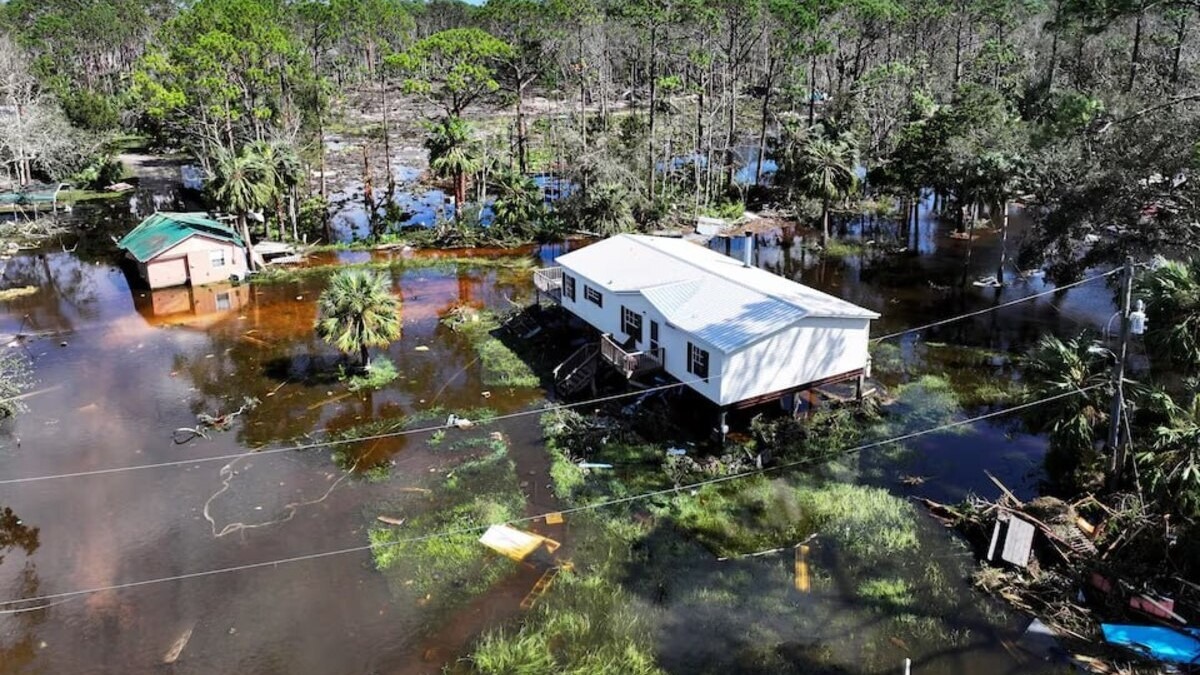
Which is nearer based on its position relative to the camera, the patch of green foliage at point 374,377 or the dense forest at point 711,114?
the patch of green foliage at point 374,377

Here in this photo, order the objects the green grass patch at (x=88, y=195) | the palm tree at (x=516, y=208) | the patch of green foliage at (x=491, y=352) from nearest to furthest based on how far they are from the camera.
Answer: the patch of green foliage at (x=491, y=352) → the palm tree at (x=516, y=208) → the green grass patch at (x=88, y=195)

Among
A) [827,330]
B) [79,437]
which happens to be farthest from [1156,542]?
[79,437]

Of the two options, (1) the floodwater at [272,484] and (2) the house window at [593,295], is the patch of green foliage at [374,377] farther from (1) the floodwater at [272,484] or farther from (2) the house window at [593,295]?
(2) the house window at [593,295]

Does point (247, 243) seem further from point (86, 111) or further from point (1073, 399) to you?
point (86, 111)

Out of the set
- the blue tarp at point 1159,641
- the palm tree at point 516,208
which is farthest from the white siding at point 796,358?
the palm tree at point 516,208

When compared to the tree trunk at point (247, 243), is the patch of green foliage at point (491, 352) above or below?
below

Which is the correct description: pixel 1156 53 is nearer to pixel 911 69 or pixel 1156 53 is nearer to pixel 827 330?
pixel 911 69

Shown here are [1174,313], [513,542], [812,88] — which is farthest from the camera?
[812,88]

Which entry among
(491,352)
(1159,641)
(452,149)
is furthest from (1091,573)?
(452,149)
